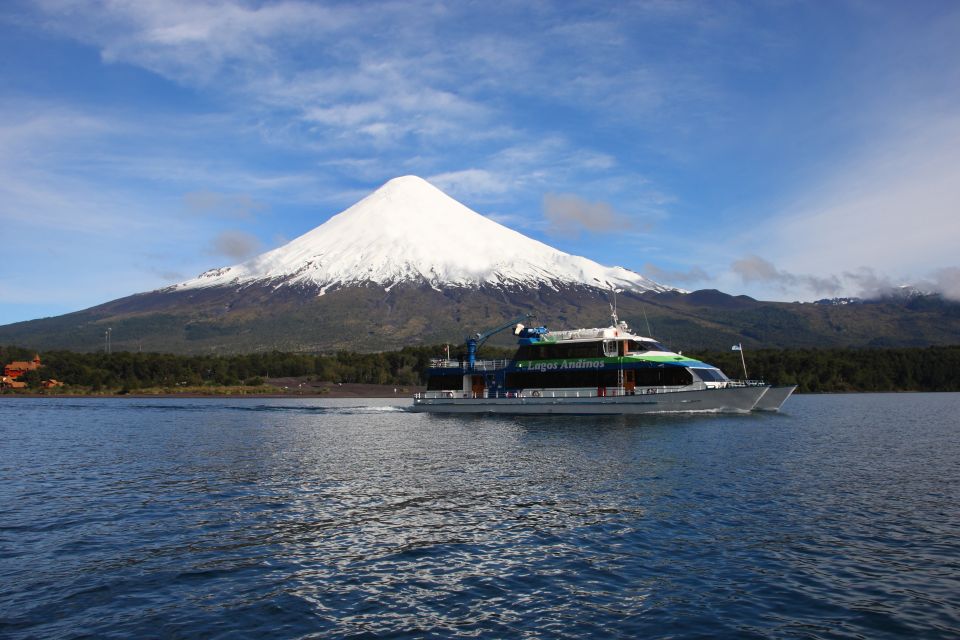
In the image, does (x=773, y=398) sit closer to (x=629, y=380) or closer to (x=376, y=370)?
(x=629, y=380)

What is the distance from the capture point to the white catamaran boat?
54969 mm

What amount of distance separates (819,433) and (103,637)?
4287 centimetres

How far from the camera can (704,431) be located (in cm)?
4366

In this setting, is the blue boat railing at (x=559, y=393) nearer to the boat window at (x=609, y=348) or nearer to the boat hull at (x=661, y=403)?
the boat hull at (x=661, y=403)

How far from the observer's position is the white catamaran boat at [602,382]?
2164 inches

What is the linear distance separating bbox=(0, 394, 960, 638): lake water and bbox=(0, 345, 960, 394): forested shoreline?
345 ft

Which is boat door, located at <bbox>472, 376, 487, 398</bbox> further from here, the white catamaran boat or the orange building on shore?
the orange building on shore

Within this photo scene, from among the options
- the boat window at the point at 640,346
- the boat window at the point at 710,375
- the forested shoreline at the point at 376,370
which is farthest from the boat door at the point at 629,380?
the forested shoreline at the point at 376,370

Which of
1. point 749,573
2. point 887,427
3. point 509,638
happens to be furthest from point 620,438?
point 509,638

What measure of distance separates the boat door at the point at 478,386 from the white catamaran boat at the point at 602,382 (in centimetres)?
9

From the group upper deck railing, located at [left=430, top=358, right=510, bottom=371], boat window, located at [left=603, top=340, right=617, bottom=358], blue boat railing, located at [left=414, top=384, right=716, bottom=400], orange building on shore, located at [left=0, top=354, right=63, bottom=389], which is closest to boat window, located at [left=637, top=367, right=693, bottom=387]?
blue boat railing, located at [left=414, top=384, right=716, bottom=400]

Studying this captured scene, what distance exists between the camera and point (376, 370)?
484 ft

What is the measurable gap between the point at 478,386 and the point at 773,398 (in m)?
26.1

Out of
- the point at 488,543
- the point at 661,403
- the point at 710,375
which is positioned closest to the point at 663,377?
the point at 661,403
